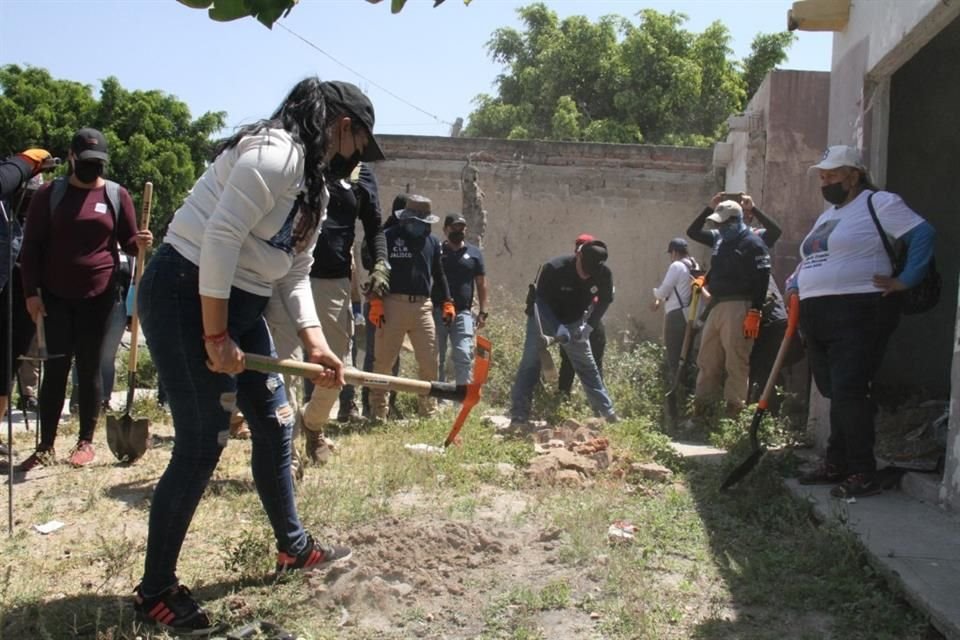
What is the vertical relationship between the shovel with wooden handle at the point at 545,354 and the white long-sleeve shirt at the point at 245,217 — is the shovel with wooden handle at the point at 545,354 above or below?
below

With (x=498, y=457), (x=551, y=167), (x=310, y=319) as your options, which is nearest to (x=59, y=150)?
(x=551, y=167)

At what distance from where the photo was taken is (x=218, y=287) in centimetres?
290

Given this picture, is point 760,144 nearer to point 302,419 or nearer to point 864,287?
point 864,287

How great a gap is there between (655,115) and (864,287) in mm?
21056

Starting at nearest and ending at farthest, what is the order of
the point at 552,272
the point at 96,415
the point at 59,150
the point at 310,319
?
the point at 310,319 < the point at 96,415 < the point at 552,272 < the point at 59,150

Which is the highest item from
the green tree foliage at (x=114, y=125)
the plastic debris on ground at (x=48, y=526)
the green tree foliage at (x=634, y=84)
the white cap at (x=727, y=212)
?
the green tree foliage at (x=634, y=84)

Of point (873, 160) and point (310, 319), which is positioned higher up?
point (873, 160)

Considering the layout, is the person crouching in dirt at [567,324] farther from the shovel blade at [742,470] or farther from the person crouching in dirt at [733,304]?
the shovel blade at [742,470]

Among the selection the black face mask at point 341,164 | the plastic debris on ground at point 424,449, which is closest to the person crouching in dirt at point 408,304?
the plastic debris on ground at point 424,449

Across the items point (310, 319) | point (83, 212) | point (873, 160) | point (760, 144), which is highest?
point (760, 144)

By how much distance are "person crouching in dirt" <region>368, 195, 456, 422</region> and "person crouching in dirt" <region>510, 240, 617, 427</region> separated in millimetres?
777

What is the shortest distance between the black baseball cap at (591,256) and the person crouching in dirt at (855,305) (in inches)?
96.7

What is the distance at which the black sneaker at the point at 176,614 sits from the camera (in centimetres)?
304

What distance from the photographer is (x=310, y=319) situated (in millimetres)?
3537
